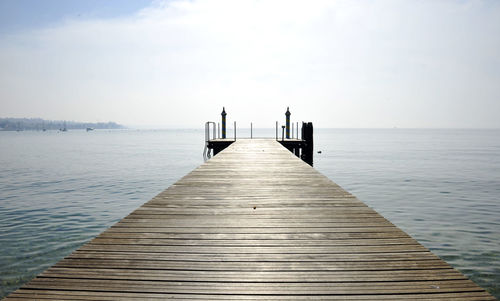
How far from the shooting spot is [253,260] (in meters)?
2.89

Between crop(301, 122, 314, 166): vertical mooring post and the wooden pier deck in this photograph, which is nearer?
the wooden pier deck

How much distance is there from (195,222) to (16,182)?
21.6 m

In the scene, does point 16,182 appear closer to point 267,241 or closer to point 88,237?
point 88,237

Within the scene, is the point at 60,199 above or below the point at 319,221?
below

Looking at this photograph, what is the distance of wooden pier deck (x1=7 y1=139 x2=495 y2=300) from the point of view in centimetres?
235

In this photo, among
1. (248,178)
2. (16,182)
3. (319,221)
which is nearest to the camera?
(319,221)

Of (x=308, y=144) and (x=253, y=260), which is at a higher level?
(x=308, y=144)

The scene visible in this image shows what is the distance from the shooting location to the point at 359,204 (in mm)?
4914

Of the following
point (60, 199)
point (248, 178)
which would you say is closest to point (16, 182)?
point (60, 199)

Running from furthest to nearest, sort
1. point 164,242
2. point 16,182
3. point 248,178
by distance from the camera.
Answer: point 16,182
point 248,178
point 164,242

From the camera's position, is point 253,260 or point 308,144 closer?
point 253,260

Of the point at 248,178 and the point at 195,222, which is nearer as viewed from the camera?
the point at 195,222

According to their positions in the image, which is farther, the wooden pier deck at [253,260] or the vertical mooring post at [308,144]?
the vertical mooring post at [308,144]

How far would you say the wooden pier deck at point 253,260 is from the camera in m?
2.35
